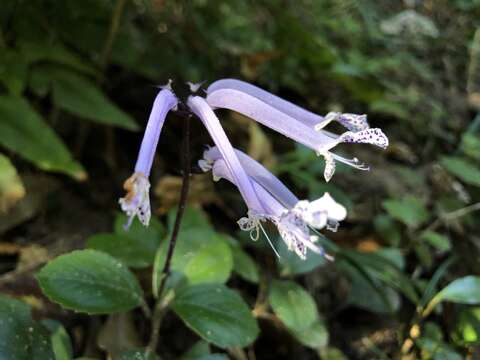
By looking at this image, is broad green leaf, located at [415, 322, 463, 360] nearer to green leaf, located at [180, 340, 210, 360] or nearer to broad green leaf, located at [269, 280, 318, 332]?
broad green leaf, located at [269, 280, 318, 332]

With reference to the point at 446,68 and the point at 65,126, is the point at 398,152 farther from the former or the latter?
the point at 65,126

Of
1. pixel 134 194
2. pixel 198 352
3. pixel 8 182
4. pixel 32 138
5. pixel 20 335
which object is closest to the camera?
pixel 134 194

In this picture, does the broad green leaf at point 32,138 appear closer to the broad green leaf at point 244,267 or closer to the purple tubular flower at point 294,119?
the broad green leaf at point 244,267

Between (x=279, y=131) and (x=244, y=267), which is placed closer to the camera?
(x=279, y=131)

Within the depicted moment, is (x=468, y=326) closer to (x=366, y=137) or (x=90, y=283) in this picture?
(x=366, y=137)

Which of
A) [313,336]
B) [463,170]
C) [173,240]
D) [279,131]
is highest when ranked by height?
[279,131]

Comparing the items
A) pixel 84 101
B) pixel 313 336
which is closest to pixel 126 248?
pixel 313 336

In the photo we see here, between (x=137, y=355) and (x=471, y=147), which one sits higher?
(x=471, y=147)
